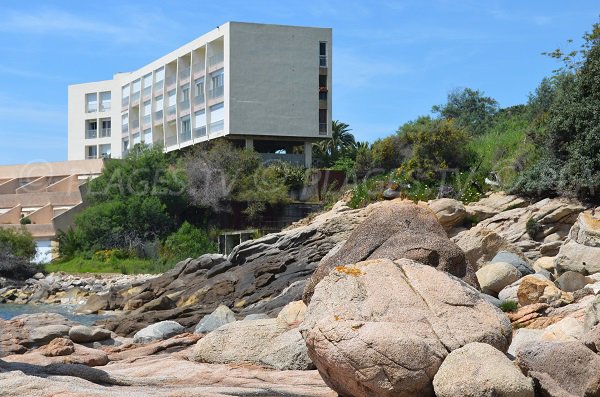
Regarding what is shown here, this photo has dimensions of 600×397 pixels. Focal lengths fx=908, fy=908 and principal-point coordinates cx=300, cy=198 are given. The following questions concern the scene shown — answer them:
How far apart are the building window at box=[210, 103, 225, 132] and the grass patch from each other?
12.5m

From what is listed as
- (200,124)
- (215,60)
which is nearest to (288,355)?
(215,60)

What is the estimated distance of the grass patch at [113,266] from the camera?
1890 inches

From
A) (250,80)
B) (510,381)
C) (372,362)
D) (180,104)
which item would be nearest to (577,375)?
(510,381)

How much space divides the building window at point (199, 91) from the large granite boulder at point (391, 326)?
5188 cm

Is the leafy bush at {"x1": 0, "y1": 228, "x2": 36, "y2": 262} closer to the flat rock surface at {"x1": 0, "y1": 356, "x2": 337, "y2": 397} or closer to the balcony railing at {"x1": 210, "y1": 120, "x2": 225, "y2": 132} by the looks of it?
the balcony railing at {"x1": 210, "y1": 120, "x2": 225, "y2": 132}

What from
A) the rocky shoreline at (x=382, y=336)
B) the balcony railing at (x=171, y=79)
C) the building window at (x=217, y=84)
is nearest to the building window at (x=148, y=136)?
the balcony railing at (x=171, y=79)

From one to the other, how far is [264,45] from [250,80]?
238 centimetres

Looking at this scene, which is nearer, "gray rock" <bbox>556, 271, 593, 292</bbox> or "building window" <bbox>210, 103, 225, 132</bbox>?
"gray rock" <bbox>556, 271, 593, 292</bbox>

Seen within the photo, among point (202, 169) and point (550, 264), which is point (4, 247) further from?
point (550, 264)

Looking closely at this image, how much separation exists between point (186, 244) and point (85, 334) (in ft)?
101

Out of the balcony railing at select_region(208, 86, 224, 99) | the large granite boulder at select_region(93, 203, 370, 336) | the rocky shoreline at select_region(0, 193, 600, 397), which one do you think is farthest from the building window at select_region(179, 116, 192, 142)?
the rocky shoreline at select_region(0, 193, 600, 397)

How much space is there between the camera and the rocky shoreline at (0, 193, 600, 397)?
967 centimetres

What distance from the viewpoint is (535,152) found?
111 ft

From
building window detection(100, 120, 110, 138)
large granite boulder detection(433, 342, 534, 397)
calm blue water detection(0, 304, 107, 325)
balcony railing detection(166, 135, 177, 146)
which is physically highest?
building window detection(100, 120, 110, 138)
